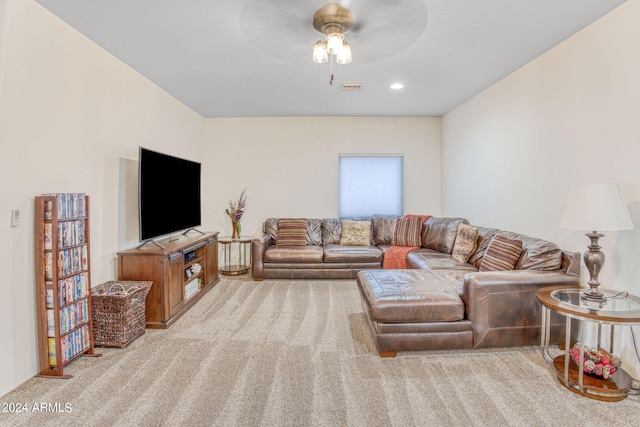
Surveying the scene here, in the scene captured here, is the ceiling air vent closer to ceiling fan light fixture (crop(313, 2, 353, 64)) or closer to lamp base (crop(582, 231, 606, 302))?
ceiling fan light fixture (crop(313, 2, 353, 64))

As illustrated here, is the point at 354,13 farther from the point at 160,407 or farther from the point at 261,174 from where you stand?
the point at 261,174

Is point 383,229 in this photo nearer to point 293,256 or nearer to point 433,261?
point 433,261

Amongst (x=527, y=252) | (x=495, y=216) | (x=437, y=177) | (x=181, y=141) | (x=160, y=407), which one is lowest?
(x=160, y=407)

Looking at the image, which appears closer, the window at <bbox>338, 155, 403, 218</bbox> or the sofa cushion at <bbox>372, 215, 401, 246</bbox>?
the sofa cushion at <bbox>372, 215, 401, 246</bbox>

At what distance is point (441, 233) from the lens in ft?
15.5

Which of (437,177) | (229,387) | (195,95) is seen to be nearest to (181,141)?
(195,95)

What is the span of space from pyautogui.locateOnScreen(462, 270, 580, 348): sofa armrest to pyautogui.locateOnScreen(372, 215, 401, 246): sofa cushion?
2711 millimetres

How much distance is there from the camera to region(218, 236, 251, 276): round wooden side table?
518 centimetres

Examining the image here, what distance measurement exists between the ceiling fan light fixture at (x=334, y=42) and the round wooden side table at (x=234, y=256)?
3428mm

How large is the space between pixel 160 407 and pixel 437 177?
5234 millimetres

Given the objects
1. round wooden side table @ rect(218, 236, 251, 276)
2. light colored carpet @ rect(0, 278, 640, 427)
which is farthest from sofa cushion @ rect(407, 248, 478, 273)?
round wooden side table @ rect(218, 236, 251, 276)

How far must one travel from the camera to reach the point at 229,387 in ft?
7.22

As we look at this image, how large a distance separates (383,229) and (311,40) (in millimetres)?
3342

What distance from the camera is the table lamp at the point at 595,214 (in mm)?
2117
